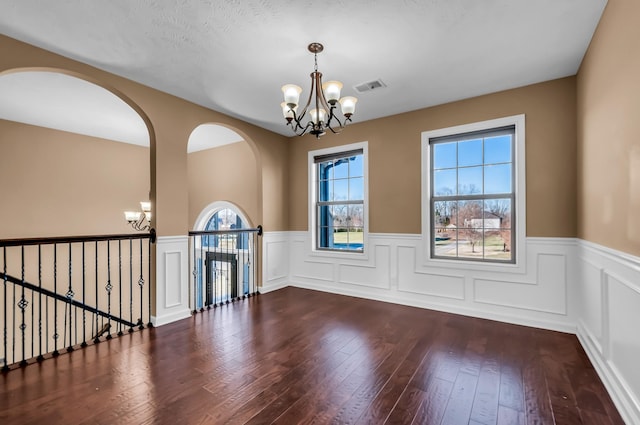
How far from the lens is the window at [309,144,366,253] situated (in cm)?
465

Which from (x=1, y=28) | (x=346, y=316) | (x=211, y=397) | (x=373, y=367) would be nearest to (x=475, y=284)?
(x=346, y=316)

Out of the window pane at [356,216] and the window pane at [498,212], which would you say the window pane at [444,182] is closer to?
the window pane at [498,212]

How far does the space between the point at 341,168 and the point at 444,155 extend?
1619 millimetres

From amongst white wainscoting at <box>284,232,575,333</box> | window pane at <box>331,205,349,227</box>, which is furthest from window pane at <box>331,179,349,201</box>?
white wainscoting at <box>284,232,575,333</box>

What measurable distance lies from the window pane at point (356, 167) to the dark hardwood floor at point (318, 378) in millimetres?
2323

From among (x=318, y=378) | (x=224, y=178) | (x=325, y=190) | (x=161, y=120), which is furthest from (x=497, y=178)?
(x=224, y=178)

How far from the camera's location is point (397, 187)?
416 centimetres

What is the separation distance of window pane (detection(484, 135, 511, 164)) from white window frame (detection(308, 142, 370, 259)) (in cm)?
157

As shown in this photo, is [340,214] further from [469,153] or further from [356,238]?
[469,153]

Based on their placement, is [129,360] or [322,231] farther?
[322,231]

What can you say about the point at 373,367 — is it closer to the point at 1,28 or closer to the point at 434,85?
the point at 434,85

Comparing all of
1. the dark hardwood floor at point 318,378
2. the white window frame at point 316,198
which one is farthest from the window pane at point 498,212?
the white window frame at point 316,198

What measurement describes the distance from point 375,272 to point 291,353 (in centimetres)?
207

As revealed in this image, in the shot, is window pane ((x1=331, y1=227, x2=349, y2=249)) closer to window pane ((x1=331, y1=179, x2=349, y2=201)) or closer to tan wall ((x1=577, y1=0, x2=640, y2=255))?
Result: window pane ((x1=331, y1=179, x2=349, y2=201))
